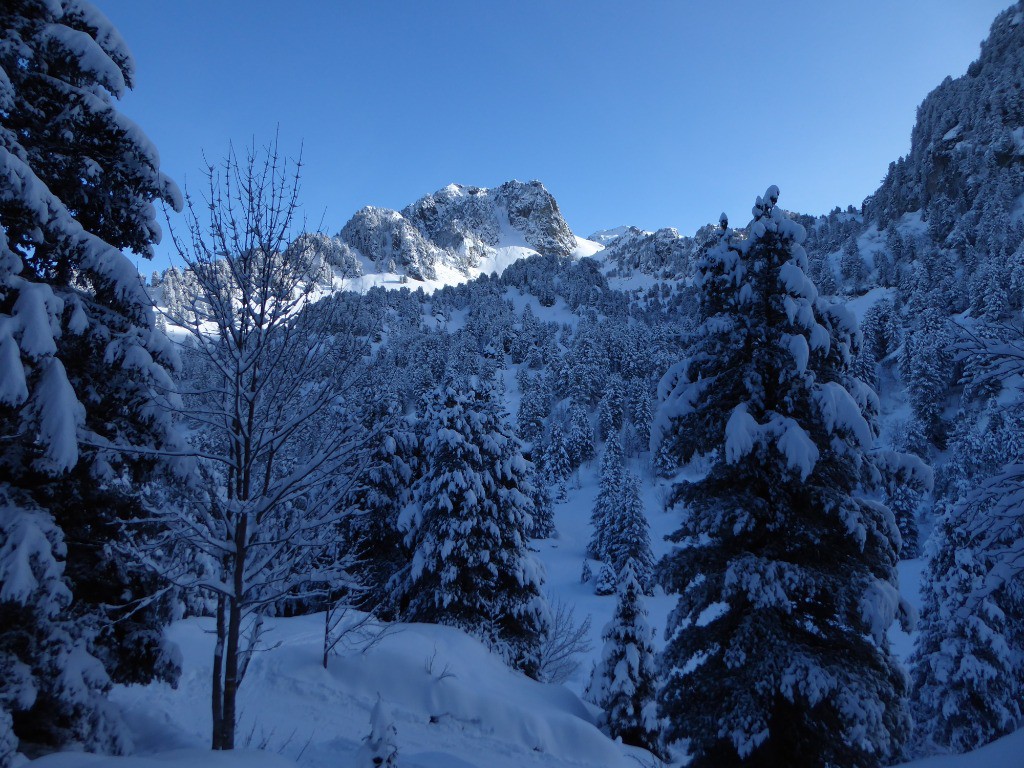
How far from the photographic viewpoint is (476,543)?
16547 mm

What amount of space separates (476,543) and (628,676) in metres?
5.93

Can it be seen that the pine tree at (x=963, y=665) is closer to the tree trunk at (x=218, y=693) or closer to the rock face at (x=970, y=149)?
the tree trunk at (x=218, y=693)

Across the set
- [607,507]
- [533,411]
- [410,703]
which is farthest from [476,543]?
[533,411]

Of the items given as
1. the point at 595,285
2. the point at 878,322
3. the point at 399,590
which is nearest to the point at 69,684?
the point at 399,590

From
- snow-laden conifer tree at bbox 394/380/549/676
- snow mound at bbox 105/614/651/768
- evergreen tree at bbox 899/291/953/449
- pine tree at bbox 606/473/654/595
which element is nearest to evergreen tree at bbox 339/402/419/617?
snow-laden conifer tree at bbox 394/380/549/676

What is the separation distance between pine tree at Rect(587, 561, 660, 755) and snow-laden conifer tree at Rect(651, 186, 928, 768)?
8120 millimetres

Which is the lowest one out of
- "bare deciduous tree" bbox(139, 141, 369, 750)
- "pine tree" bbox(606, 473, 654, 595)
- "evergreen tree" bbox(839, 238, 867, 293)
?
"pine tree" bbox(606, 473, 654, 595)

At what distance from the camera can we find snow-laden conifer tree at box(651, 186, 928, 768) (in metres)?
7.21

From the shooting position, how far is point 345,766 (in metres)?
9.30

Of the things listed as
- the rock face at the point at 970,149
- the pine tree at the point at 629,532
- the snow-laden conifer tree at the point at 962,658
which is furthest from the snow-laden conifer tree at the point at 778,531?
the rock face at the point at 970,149

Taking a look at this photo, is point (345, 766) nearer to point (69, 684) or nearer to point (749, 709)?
point (69, 684)

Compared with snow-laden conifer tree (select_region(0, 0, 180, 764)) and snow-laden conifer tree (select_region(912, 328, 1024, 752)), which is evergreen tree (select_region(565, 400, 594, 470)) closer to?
snow-laden conifer tree (select_region(912, 328, 1024, 752))

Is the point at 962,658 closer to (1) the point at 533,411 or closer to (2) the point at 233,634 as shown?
(2) the point at 233,634

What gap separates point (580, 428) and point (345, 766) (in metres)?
69.3
